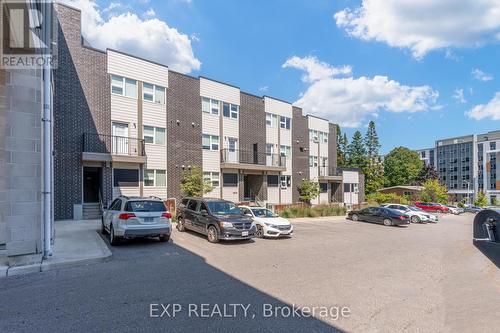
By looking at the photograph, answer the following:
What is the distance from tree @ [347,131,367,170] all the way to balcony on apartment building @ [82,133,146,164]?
167ft

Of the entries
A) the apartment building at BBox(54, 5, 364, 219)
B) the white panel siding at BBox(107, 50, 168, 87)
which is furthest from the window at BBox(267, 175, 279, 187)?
the white panel siding at BBox(107, 50, 168, 87)

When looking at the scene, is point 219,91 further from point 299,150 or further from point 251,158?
point 299,150

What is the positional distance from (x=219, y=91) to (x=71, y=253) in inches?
787

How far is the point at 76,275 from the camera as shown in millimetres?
6637

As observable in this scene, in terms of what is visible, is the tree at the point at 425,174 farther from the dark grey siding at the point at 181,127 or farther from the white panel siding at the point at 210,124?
the dark grey siding at the point at 181,127

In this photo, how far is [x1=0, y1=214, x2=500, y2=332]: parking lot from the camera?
436 centimetres

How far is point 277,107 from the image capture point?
102ft

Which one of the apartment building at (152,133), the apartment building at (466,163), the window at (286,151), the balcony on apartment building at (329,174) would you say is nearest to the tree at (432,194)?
the balcony on apartment building at (329,174)

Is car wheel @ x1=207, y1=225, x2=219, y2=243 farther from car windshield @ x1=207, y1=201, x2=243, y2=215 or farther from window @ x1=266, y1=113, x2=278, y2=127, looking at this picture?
window @ x1=266, y1=113, x2=278, y2=127

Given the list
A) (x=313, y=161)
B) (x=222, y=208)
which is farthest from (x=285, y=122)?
(x=222, y=208)

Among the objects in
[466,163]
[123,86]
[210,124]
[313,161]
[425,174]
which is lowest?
[425,174]

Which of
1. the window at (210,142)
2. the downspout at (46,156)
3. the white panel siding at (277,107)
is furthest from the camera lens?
the white panel siding at (277,107)

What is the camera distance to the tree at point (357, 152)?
6116 cm

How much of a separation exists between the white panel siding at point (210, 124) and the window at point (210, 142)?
348mm
